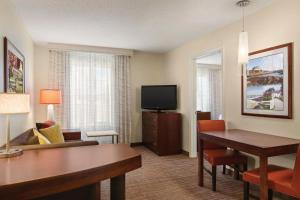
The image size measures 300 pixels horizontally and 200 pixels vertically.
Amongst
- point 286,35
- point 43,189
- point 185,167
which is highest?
point 286,35

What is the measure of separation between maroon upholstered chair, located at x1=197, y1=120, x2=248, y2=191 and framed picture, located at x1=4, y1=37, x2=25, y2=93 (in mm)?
2503

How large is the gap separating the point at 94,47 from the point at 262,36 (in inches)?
134

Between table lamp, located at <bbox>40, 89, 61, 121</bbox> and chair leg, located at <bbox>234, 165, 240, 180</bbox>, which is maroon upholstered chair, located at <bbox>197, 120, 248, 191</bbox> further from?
table lamp, located at <bbox>40, 89, 61, 121</bbox>

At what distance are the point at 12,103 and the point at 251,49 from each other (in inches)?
115

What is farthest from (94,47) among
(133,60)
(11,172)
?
(11,172)

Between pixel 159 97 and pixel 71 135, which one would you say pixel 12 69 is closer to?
pixel 71 135

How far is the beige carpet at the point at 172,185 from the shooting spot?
2.66 meters

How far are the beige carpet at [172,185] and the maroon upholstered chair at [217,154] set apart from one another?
0.65 ft

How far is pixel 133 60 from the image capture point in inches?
210

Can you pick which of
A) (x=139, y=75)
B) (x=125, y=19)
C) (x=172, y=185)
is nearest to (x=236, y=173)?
(x=172, y=185)

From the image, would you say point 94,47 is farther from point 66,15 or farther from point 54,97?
point 66,15

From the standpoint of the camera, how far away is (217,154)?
288 centimetres

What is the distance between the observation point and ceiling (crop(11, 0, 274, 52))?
2.67 meters

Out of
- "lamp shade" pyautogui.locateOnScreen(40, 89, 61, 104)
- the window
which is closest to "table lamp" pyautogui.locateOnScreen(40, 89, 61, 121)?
"lamp shade" pyautogui.locateOnScreen(40, 89, 61, 104)
